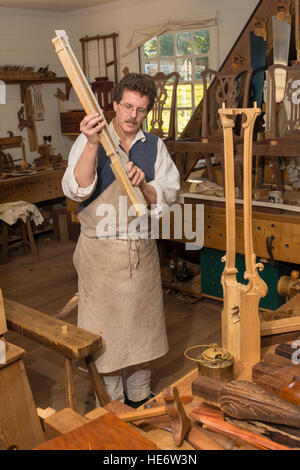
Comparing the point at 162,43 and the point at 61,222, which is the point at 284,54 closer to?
the point at 162,43

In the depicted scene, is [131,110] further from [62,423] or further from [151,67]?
[151,67]

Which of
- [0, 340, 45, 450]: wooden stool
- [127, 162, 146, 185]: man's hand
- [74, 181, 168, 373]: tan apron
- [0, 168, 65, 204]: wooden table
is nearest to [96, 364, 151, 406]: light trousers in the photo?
[74, 181, 168, 373]: tan apron

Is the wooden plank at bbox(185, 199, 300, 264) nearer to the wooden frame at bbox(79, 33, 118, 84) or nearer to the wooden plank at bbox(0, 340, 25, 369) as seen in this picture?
the wooden plank at bbox(0, 340, 25, 369)

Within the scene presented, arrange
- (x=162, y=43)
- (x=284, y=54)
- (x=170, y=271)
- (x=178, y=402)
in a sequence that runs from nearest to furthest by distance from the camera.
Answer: (x=178, y=402), (x=284, y=54), (x=170, y=271), (x=162, y=43)

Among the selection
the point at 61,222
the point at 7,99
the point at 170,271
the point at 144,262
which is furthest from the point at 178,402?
the point at 7,99

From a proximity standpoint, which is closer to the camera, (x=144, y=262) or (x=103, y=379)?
(x=144, y=262)

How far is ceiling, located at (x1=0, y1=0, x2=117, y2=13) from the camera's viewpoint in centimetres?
666

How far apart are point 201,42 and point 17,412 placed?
5.47 metres

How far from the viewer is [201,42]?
20.8ft

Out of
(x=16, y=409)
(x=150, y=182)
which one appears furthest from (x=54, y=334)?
(x=150, y=182)

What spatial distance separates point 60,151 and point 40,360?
481cm

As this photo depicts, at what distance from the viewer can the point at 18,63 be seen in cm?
734

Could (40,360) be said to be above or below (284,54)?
below

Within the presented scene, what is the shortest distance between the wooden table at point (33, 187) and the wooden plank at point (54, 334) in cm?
374
